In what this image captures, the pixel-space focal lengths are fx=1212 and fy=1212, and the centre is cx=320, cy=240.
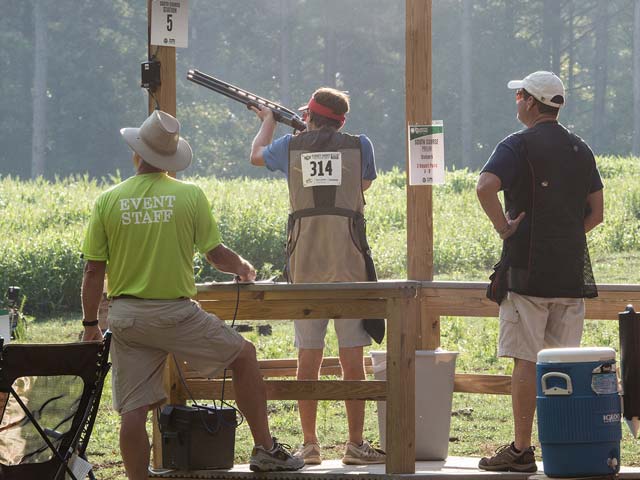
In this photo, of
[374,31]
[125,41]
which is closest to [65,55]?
[125,41]

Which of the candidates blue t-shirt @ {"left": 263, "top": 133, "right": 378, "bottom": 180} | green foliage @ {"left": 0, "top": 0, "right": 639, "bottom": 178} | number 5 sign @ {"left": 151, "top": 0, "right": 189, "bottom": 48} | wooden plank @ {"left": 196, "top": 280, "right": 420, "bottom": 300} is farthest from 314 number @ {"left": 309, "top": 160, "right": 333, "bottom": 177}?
green foliage @ {"left": 0, "top": 0, "right": 639, "bottom": 178}

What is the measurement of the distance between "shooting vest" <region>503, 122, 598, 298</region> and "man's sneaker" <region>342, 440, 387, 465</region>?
112cm

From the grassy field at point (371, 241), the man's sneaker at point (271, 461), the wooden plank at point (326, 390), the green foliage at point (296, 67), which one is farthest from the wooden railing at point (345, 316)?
the green foliage at point (296, 67)

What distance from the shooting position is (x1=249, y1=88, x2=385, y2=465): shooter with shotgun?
596 cm

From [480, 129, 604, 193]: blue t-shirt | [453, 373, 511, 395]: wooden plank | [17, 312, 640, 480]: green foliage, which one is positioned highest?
[480, 129, 604, 193]: blue t-shirt

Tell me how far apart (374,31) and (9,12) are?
11168 millimetres

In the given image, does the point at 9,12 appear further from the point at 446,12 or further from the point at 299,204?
Answer: the point at 299,204

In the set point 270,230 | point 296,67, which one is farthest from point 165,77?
point 296,67

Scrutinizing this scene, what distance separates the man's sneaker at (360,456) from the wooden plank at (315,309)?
0.78 m

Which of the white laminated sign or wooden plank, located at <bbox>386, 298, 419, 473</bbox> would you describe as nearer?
wooden plank, located at <bbox>386, 298, 419, 473</bbox>

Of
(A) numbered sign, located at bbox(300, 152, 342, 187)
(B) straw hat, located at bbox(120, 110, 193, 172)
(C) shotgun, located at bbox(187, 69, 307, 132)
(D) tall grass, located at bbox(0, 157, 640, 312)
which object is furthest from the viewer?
(D) tall grass, located at bbox(0, 157, 640, 312)

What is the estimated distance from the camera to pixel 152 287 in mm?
5109

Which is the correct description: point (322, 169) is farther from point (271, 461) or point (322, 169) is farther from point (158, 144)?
point (271, 461)

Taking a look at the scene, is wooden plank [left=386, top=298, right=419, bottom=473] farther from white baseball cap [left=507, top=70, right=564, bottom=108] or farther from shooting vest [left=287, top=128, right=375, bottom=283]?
white baseball cap [left=507, top=70, right=564, bottom=108]
